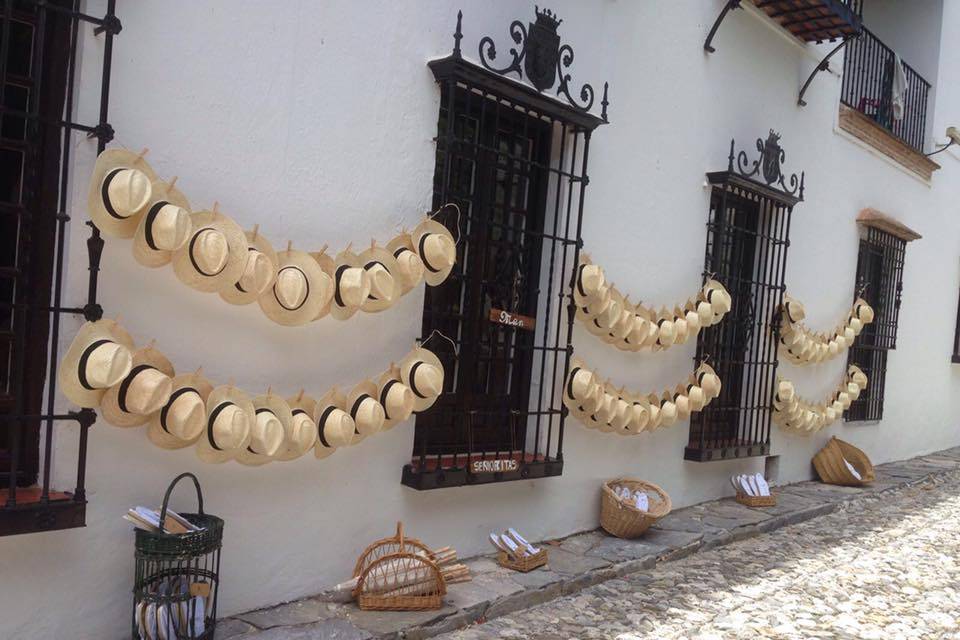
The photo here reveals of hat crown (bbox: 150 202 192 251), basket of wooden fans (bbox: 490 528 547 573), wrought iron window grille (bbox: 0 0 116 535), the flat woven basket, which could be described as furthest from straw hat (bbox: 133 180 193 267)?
the flat woven basket

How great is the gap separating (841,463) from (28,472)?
750 cm

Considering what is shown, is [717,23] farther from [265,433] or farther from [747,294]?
[265,433]

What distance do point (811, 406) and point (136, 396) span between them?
670 cm

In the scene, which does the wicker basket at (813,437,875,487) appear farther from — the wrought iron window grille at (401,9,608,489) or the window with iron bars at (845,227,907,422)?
the wrought iron window grille at (401,9,608,489)

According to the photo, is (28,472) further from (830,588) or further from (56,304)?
(830,588)

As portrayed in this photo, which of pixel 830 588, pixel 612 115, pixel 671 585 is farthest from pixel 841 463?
pixel 612 115

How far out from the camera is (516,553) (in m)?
4.65

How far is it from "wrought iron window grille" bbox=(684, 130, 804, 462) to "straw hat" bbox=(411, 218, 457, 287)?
3.13 meters

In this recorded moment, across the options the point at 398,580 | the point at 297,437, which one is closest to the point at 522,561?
the point at 398,580

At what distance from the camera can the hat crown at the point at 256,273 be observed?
3.32 meters

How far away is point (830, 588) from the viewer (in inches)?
205

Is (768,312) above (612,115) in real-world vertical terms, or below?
below

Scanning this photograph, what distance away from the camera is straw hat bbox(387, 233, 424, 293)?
3953 mm

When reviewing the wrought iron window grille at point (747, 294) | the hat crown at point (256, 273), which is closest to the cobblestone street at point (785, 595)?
the wrought iron window grille at point (747, 294)
